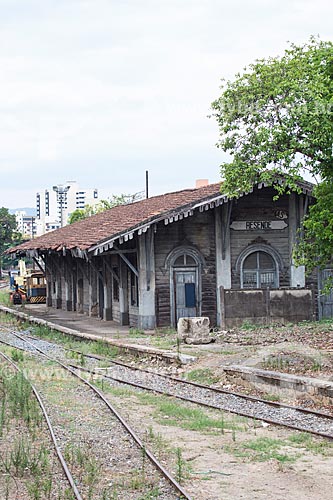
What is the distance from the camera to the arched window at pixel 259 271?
2428cm

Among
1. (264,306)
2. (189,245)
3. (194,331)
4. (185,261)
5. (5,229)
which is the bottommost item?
(194,331)

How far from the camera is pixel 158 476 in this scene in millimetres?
7781

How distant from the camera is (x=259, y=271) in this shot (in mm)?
24359

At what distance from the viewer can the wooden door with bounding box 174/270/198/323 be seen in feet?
77.3

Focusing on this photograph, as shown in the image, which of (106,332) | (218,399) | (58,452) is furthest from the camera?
(106,332)

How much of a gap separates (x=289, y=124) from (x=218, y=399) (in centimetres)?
666

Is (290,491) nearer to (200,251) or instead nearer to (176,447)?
(176,447)

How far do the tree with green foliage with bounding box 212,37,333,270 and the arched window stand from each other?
5.72 m

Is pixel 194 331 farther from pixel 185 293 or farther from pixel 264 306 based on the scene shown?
pixel 185 293

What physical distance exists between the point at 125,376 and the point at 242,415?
15.2ft

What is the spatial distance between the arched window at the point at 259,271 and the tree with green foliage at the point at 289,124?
5.72 meters

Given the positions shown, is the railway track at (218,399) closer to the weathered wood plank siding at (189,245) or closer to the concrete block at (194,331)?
the concrete block at (194,331)

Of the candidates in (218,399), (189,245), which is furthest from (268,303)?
(218,399)

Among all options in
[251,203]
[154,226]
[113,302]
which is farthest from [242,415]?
[113,302]
